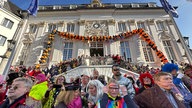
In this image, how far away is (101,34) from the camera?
67.9 feet

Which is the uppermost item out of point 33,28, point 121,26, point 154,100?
point 33,28

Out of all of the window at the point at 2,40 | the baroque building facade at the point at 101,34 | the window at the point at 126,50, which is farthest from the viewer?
the window at the point at 2,40

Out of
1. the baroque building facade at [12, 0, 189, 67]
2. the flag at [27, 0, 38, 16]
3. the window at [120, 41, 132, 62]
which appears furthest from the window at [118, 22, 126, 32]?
the flag at [27, 0, 38, 16]

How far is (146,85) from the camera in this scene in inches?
161

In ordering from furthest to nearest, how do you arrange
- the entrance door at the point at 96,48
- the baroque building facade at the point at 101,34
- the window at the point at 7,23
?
1. the window at the point at 7,23
2. the entrance door at the point at 96,48
3. the baroque building facade at the point at 101,34

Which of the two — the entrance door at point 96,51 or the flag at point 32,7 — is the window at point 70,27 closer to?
the entrance door at point 96,51

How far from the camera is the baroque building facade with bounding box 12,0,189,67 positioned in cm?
1906

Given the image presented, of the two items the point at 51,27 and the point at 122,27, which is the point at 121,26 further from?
the point at 51,27

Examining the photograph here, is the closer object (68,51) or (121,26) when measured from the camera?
(68,51)

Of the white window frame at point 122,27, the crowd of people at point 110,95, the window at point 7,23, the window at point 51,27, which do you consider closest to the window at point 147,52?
the white window frame at point 122,27

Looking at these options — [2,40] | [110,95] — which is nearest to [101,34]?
[2,40]

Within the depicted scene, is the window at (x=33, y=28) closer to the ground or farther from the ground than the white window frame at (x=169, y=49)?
farther from the ground

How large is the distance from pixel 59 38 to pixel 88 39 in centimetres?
440

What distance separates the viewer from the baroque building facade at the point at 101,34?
19062mm
